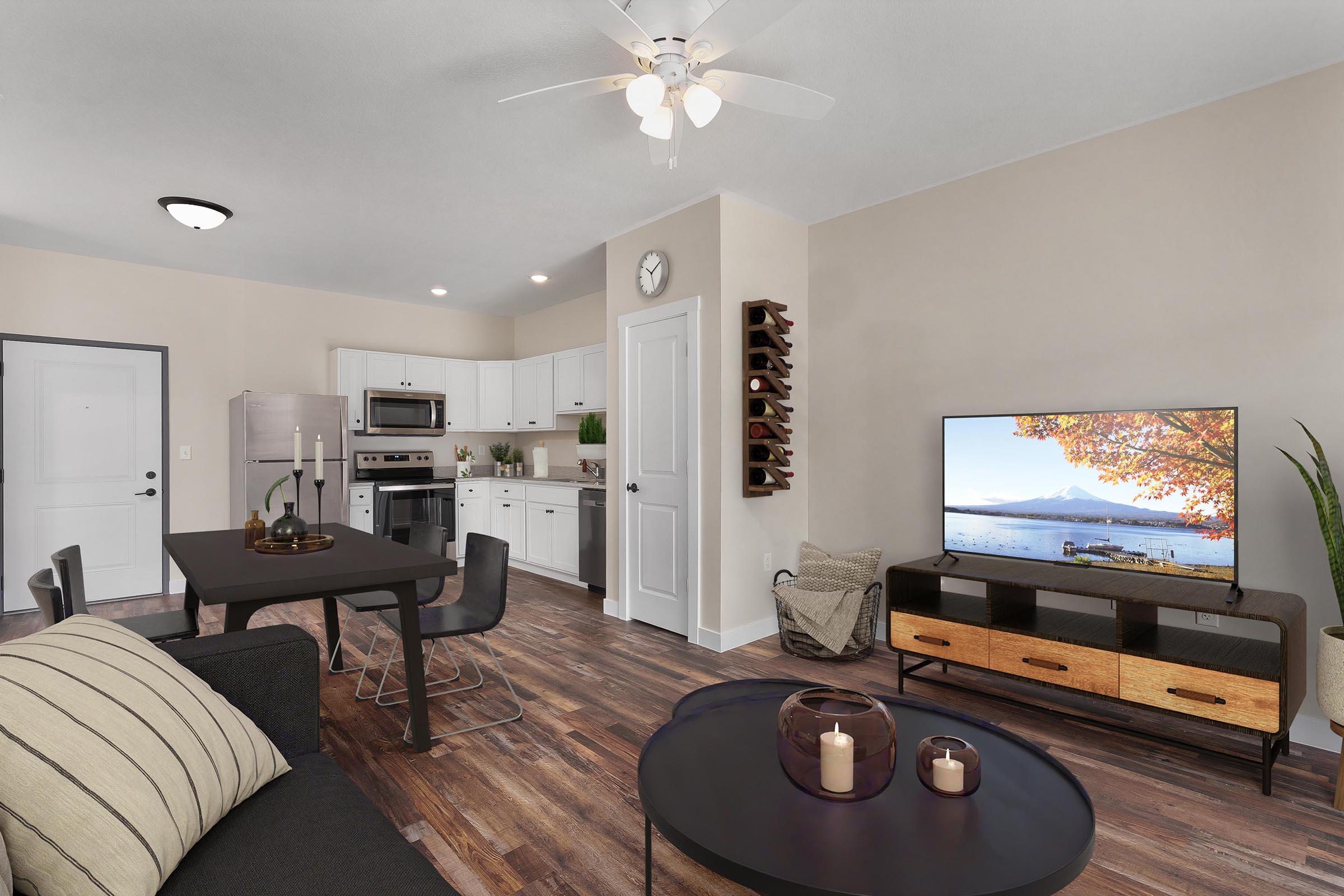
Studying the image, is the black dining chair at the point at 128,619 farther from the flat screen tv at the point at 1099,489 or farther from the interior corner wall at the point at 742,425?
the flat screen tv at the point at 1099,489

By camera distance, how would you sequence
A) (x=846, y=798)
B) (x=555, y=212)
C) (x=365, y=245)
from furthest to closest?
(x=365, y=245) → (x=555, y=212) → (x=846, y=798)

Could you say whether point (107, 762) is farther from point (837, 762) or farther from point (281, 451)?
point (281, 451)

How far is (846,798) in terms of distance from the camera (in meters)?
1.33

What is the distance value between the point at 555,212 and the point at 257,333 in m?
3.25

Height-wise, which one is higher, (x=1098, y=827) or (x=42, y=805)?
(x=42, y=805)

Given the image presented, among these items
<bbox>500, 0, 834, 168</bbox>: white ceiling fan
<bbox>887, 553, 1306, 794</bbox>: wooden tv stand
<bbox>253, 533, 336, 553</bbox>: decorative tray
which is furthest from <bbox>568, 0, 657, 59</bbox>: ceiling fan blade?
<bbox>887, 553, 1306, 794</bbox>: wooden tv stand

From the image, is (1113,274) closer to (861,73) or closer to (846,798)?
(861,73)

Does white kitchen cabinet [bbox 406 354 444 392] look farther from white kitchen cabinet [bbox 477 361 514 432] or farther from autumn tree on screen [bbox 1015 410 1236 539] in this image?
autumn tree on screen [bbox 1015 410 1236 539]

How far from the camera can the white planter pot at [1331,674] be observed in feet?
6.97

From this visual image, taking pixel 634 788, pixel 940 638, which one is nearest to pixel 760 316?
pixel 940 638

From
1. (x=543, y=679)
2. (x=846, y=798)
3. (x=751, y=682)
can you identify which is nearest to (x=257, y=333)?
(x=543, y=679)

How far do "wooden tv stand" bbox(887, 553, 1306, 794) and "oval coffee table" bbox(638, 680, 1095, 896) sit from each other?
1.25m

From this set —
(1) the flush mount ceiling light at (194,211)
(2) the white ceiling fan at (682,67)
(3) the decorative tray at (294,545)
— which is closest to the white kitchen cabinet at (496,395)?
(1) the flush mount ceiling light at (194,211)

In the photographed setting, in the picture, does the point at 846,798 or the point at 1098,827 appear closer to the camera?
the point at 846,798
